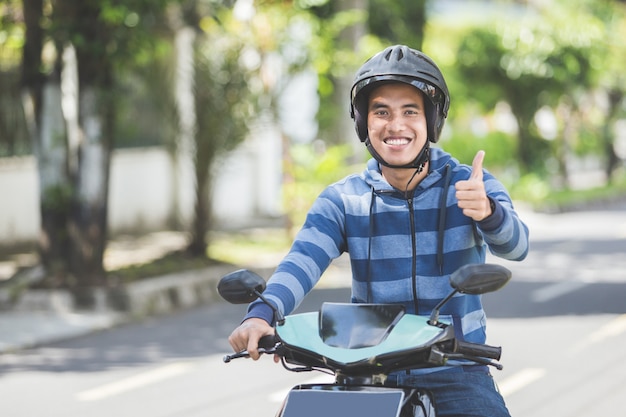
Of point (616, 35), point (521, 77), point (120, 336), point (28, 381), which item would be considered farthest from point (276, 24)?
point (616, 35)

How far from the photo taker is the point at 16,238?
15.0 m

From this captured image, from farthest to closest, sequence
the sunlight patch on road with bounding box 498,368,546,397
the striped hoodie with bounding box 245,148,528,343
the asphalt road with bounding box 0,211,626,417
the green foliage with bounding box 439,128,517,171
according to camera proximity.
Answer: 1. the green foliage with bounding box 439,128,517,171
2. the sunlight patch on road with bounding box 498,368,546,397
3. the asphalt road with bounding box 0,211,626,417
4. the striped hoodie with bounding box 245,148,528,343

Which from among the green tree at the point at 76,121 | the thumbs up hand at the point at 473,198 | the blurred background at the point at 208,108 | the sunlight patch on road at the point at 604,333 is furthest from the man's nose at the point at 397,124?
the green tree at the point at 76,121

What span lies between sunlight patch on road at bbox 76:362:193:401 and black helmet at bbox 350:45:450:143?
15.6ft

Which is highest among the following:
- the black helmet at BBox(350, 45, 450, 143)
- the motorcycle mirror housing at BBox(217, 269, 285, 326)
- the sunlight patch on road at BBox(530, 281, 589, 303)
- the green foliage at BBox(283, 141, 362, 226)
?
the black helmet at BBox(350, 45, 450, 143)

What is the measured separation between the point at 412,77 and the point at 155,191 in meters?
15.2

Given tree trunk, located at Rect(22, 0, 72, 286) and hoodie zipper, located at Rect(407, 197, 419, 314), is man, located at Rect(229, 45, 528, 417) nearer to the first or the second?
hoodie zipper, located at Rect(407, 197, 419, 314)

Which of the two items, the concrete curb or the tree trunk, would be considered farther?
the tree trunk

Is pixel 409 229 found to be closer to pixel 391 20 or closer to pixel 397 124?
pixel 397 124

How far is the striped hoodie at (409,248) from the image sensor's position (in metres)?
3.33

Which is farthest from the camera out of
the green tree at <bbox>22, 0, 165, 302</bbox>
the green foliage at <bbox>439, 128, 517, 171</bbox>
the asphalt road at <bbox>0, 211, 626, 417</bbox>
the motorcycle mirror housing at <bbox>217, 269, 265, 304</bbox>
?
the green foliage at <bbox>439, 128, 517, 171</bbox>

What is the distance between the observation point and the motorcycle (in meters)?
2.81

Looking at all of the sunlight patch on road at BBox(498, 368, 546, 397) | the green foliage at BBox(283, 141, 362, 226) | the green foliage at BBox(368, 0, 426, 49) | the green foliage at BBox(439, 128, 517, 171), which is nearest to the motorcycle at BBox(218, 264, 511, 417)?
the sunlight patch on road at BBox(498, 368, 546, 397)

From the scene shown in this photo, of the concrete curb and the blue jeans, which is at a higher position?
the blue jeans
